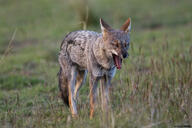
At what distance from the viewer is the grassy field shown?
5336mm

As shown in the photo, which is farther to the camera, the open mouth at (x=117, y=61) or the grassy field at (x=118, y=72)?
the open mouth at (x=117, y=61)

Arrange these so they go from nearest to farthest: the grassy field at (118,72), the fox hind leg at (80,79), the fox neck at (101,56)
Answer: the grassy field at (118,72) → the fox neck at (101,56) → the fox hind leg at (80,79)

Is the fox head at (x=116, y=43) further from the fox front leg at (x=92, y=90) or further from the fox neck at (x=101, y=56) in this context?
the fox front leg at (x=92, y=90)

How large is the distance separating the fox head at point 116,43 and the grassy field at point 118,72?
1.24 feet

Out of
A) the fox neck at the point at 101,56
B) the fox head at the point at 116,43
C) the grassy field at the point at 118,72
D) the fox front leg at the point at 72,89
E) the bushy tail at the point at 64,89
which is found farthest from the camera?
the bushy tail at the point at 64,89

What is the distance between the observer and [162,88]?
6316 mm

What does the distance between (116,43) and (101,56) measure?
43cm

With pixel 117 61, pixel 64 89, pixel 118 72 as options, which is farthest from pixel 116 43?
pixel 118 72

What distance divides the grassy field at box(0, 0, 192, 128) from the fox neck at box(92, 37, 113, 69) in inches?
11.7

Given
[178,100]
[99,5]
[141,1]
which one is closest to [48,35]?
[99,5]

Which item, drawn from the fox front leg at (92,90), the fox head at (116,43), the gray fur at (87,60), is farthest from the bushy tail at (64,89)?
the fox head at (116,43)

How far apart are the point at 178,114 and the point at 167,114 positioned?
0.20 m

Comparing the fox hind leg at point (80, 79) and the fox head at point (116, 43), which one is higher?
the fox head at point (116, 43)

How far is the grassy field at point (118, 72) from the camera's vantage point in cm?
534
